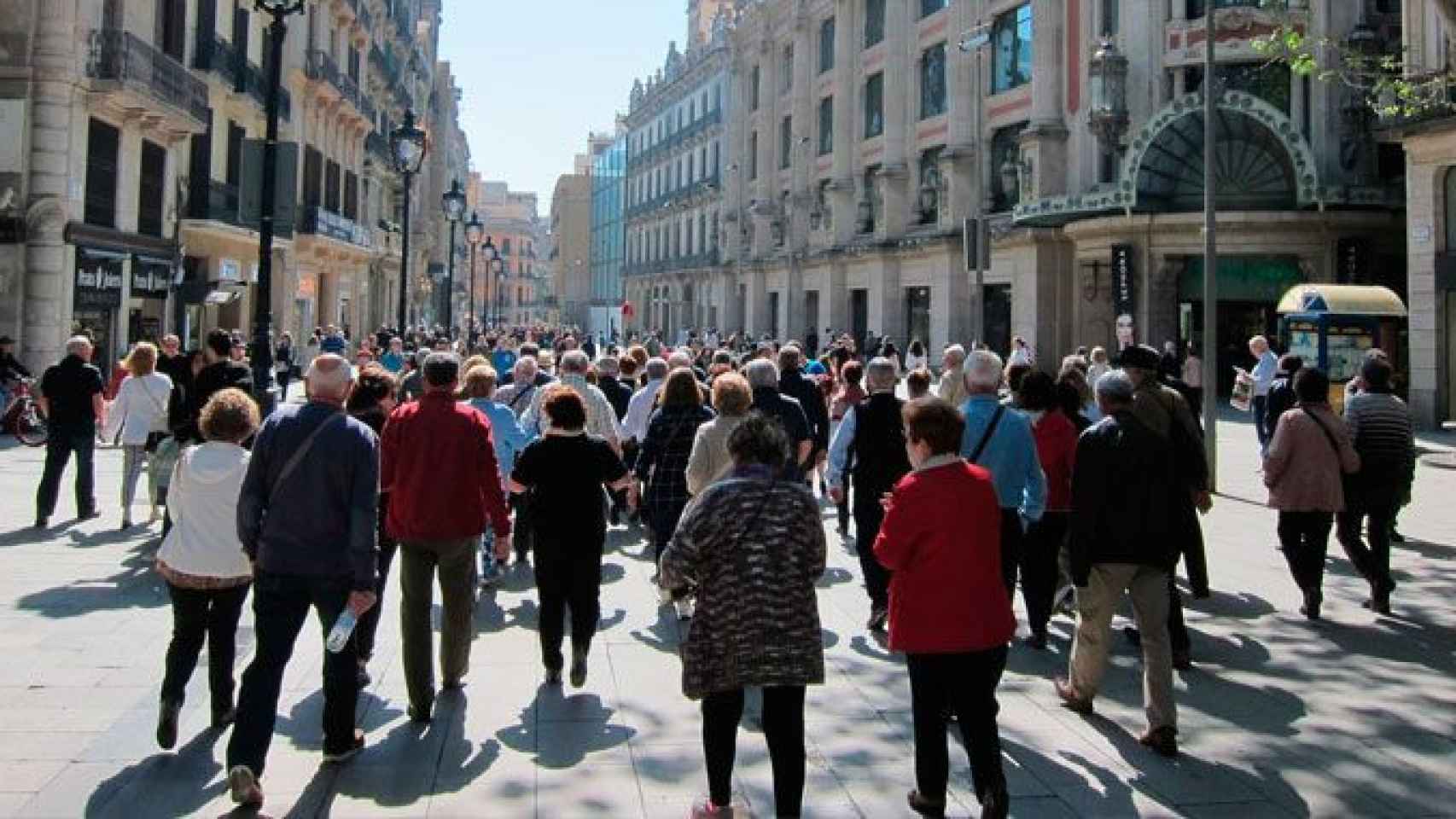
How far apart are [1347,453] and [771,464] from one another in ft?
17.9

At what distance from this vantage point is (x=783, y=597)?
4.21 meters

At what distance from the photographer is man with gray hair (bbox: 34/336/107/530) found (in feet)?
34.4

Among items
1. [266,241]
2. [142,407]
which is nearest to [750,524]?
[266,241]

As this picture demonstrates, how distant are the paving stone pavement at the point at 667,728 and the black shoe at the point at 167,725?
7 centimetres

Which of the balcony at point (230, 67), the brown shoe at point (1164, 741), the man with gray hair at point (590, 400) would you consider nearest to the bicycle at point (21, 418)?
the balcony at point (230, 67)

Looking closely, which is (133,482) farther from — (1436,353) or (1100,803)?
(1436,353)

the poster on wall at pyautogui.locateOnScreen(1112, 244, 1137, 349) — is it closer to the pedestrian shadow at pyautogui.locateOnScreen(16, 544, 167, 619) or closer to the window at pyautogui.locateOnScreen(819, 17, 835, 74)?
the window at pyautogui.locateOnScreen(819, 17, 835, 74)

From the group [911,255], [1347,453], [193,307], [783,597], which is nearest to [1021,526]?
[1347,453]

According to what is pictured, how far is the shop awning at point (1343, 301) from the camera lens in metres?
21.4

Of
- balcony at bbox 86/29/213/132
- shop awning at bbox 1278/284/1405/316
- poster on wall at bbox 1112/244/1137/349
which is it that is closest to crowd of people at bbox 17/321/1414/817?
balcony at bbox 86/29/213/132

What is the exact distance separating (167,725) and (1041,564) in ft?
16.9

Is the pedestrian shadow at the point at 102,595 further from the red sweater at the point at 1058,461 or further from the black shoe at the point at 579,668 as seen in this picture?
the red sweater at the point at 1058,461

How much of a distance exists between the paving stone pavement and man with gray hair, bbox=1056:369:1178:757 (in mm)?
394

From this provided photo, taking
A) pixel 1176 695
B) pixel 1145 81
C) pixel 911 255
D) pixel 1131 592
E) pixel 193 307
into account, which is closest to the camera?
pixel 1131 592
